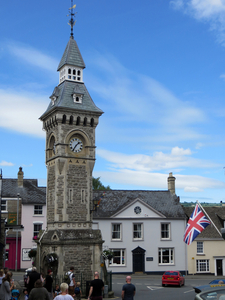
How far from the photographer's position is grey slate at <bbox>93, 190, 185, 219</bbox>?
43906mm

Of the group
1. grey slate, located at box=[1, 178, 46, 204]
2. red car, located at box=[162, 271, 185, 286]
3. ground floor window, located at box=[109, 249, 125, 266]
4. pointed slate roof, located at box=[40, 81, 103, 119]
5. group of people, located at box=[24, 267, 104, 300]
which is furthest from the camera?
grey slate, located at box=[1, 178, 46, 204]

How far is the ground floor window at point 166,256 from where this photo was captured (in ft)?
145

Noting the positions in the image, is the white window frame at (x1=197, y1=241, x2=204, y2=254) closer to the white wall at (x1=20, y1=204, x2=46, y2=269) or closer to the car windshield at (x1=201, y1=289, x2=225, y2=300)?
the white wall at (x1=20, y1=204, x2=46, y2=269)

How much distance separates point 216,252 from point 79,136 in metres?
26.0

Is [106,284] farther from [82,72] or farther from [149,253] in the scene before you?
[149,253]

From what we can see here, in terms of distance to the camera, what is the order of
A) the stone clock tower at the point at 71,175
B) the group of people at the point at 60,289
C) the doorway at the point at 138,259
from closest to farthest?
the group of people at the point at 60,289
the stone clock tower at the point at 71,175
the doorway at the point at 138,259

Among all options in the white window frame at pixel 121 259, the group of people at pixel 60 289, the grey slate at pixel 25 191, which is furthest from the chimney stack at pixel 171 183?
the group of people at pixel 60 289

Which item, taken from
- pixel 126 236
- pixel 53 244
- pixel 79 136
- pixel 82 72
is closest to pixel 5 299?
pixel 53 244

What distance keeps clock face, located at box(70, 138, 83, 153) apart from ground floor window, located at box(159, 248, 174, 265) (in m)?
21.2

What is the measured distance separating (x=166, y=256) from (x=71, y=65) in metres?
25.5

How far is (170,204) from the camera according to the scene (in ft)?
153

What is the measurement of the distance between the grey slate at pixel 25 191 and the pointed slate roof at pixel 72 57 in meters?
20.5

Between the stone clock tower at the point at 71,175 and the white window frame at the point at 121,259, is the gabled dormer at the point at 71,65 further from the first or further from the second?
the white window frame at the point at 121,259

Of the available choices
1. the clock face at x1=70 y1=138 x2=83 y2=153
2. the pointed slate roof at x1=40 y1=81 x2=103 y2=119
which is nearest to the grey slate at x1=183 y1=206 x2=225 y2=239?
the clock face at x1=70 y1=138 x2=83 y2=153
